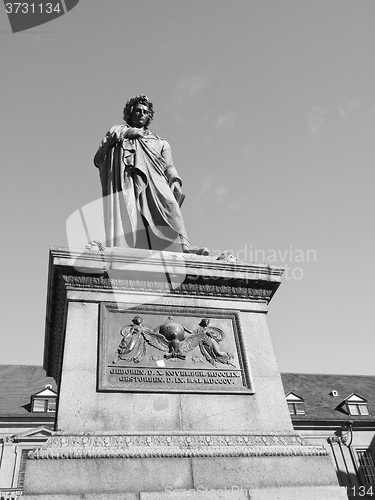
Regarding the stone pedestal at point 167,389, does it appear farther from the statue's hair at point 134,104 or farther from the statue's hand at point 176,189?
the statue's hair at point 134,104

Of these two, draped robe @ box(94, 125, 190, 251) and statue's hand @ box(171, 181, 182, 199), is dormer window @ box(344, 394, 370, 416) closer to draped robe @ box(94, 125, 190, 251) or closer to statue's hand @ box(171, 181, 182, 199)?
statue's hand @ box(171, 181, 182, 199)

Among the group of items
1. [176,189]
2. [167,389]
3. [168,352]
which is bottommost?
[167,389]

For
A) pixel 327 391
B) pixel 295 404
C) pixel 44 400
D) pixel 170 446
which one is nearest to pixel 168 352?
pixel 170 446

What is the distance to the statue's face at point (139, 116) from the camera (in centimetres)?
987

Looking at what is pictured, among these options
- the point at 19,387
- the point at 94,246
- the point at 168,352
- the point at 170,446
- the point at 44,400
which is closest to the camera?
the point at 170,446

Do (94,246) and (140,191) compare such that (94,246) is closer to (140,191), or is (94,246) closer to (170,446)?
(140,191)

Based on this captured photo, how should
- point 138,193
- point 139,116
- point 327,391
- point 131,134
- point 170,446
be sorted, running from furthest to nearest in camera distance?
point 327,391 < point 139,116 < point 131,134 < point 138,193 < point 170,446

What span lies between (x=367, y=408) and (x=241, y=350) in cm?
3645

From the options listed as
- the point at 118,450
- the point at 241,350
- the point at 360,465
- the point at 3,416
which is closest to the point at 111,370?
the point at 118,450

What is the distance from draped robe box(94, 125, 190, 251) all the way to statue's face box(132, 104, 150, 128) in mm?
846

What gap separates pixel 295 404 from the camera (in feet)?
117

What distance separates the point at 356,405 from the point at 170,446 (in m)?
36.8

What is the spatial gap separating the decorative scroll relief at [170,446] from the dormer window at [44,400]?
29.3 meters

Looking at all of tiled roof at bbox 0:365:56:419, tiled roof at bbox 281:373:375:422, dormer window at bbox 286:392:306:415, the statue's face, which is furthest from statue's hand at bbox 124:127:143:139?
dormer window at bbox 286:392:306:415
